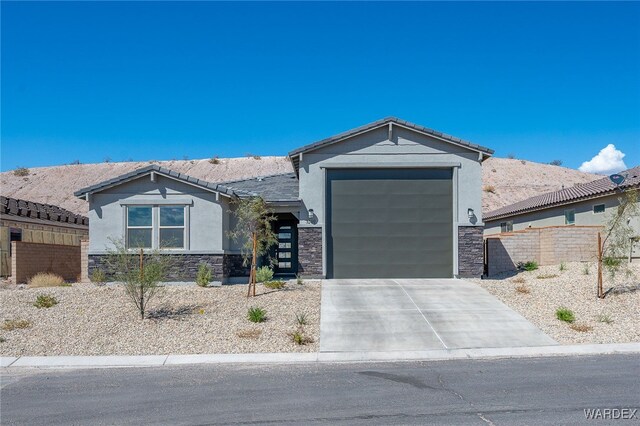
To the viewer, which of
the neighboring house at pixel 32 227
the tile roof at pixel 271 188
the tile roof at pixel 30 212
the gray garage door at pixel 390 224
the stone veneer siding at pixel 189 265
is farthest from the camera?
the tile roof at pixel 30 212

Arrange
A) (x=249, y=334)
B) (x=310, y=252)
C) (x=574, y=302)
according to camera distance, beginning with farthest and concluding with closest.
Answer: (x=310, y=252)
(x=574, y=302)
(x=249, y=334)

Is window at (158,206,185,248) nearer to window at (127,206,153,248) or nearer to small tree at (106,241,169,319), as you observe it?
window at (127,206,153,248)

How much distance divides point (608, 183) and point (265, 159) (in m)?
59.2

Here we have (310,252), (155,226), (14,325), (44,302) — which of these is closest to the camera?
(14,325)

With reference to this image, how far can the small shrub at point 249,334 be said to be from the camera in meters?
12.9

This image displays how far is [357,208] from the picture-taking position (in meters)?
20.7

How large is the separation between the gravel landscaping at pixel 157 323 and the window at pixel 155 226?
2840 mm

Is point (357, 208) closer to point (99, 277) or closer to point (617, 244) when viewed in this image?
point (617, 244)

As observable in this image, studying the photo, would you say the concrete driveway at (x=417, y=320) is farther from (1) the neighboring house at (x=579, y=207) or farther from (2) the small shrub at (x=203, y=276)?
(1) the neighboring house at (x=579, y=207)

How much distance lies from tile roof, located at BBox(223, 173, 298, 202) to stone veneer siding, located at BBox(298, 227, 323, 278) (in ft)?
4.29

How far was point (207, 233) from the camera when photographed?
19.9m

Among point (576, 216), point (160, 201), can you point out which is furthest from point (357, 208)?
point (576, 216)

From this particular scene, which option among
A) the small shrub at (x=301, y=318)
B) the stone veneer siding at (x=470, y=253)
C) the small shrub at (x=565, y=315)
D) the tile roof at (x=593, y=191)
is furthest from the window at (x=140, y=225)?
the tile roof at (x=593, y=191)

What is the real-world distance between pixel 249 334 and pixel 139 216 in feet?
28.9
